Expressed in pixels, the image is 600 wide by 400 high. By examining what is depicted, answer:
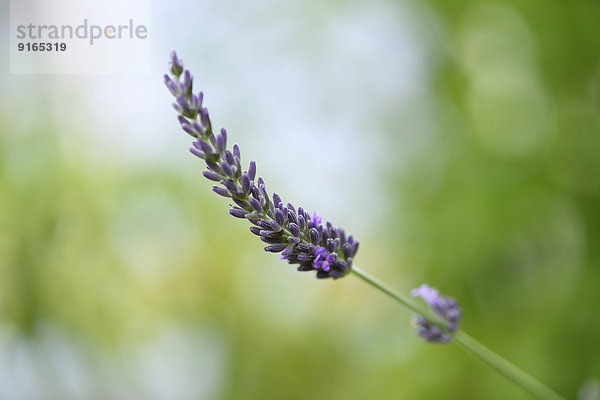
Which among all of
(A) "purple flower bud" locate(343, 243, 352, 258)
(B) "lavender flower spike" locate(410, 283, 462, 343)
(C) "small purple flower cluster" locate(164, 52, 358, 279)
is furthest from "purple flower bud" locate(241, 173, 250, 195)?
(B) "lavender flower spike" locate(410, 283, 462, 343)

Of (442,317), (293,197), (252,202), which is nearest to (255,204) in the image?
(252,202)

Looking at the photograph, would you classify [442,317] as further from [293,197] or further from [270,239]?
[293,197]

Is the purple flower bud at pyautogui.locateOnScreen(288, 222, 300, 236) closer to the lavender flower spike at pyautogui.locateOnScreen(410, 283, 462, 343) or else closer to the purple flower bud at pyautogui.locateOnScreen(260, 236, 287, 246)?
the purple flower bud at pyautogui.locateOnScreen(260, 236, 287, 246)

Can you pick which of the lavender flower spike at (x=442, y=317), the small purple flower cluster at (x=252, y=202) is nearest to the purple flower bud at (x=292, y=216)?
the small purple flower cluster at (x=252, y=202)

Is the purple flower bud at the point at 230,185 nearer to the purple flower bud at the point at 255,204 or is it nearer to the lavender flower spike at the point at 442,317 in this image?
the purple flower bud at the point at 255,204

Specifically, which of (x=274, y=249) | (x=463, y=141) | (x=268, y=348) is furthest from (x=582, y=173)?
(x=274, y=249)

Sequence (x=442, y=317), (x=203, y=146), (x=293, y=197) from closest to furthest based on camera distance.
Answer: (x=203, y=146)
(x=442, y=317)
(x=293, y=197)
